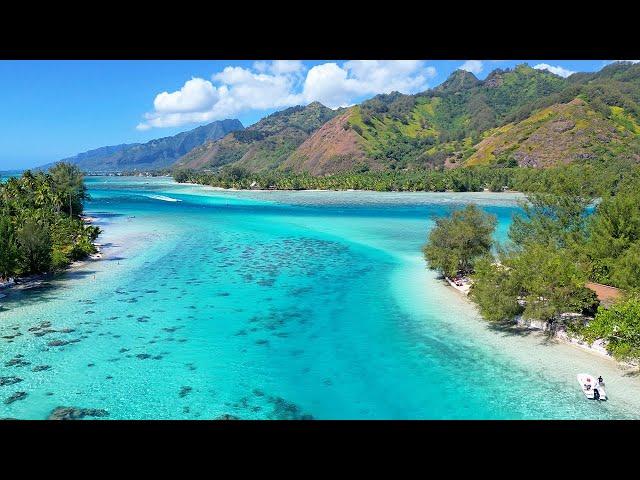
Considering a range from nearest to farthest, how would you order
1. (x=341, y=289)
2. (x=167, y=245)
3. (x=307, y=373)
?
(x=307, y=373) → (x=341, y=289) → (x=167, y=245)

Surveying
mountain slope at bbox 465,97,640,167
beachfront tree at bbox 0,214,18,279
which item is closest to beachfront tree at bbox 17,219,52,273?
beachfront tree at bbox 0,214,18,279

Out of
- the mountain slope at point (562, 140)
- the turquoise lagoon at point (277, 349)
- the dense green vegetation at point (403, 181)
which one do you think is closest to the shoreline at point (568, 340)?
the turquoise lagoon at point (277, 349)

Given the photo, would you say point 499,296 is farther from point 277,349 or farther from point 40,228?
point 40,228

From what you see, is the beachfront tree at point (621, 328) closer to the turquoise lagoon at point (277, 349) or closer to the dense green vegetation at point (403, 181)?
the turquoise lagoon at point (277, 349)

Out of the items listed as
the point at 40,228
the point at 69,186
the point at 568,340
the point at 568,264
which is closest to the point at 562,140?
the point at 69,186

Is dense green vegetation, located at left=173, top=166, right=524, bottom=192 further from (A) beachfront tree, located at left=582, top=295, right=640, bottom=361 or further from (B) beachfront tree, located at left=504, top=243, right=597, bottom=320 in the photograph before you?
(A) beachfront tree, located at left=582, top=295, right=640, bottom=361
